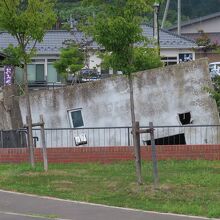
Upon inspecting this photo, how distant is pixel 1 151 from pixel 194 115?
6326 mm

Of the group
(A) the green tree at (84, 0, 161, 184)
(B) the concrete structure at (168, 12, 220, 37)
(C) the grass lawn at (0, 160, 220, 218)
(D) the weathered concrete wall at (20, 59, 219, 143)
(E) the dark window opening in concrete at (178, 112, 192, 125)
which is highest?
(B) the concrete structure at (168, 12, 220, 37)

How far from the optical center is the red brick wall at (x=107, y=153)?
16.6 meters

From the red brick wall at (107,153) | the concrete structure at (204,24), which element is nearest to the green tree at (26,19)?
the red brick wall at (107,153)

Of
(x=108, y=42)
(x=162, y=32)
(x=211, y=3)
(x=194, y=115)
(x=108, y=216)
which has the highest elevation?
(x=211, y=3)

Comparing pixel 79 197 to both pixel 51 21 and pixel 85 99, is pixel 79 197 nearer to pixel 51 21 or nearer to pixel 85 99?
pixel 51 21

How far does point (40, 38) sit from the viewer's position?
14977 mm

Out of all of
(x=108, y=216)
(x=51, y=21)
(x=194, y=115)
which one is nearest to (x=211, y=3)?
(x=194, y=115)

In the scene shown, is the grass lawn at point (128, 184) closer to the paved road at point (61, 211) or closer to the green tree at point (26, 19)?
the paved road at point (61, 211)

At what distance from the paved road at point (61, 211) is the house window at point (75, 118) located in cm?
878

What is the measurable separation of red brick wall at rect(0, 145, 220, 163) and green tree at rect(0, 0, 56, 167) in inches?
65.8

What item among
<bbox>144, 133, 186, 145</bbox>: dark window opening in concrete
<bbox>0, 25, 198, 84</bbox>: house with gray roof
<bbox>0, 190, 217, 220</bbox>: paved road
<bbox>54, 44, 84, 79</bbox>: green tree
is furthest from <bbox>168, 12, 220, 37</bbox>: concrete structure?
<bbox>0, 190, 217, 220</bbox>: paved road

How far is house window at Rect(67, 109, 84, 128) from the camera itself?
20453mm

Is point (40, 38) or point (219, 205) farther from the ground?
point (40, 38)

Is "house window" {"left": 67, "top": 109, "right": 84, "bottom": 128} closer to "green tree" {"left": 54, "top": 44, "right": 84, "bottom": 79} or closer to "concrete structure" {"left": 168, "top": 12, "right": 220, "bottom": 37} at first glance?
"green tree" {"left": 54, "top": 44, "right": 84, "bottom": 79}
